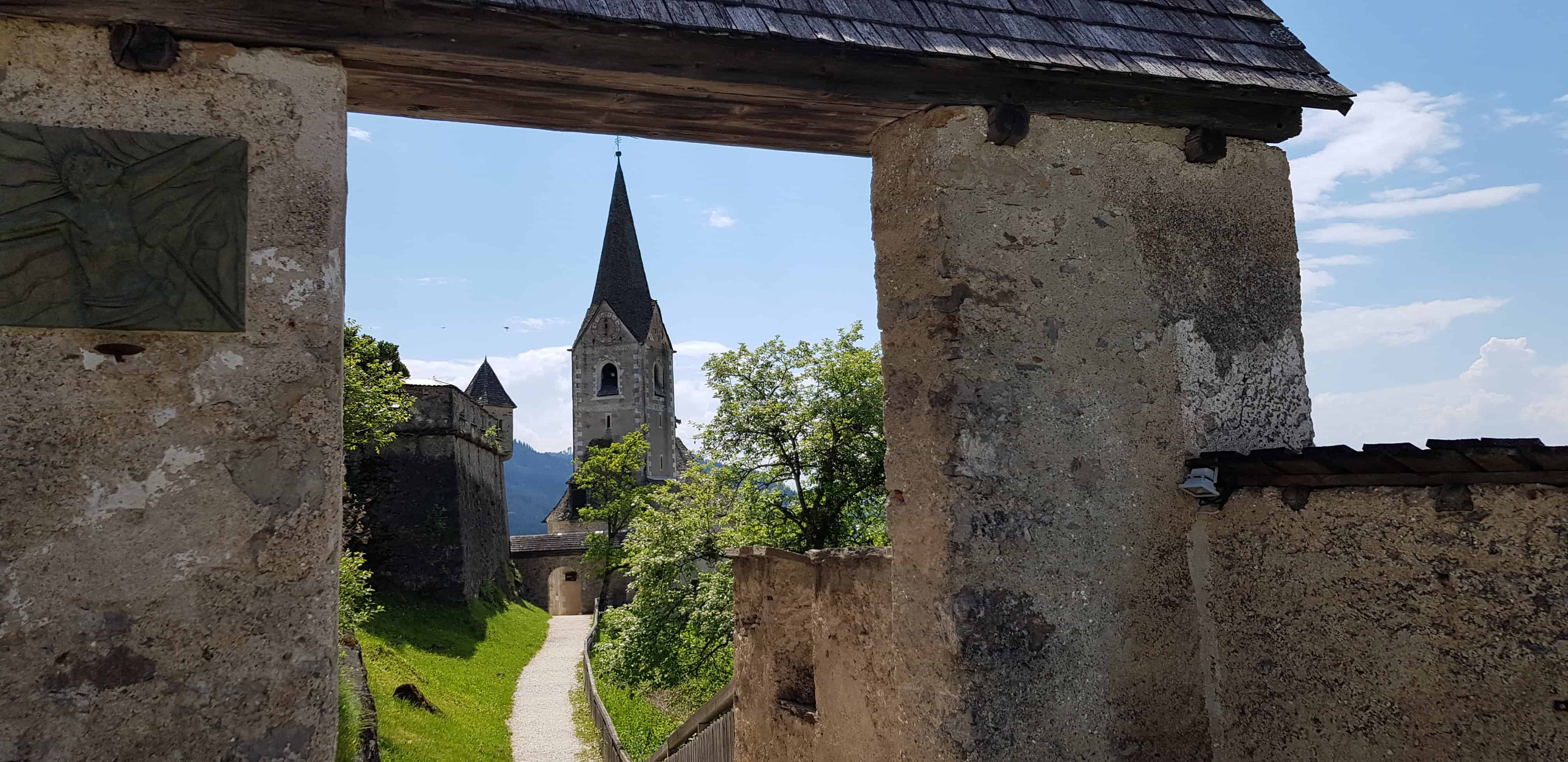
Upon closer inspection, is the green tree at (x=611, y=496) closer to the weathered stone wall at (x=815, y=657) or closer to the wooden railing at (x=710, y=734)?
the wooden railing at (x=710, y=734)

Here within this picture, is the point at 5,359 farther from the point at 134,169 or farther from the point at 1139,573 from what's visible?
the point at 1139,573

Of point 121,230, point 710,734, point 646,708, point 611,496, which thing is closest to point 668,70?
point 121,230

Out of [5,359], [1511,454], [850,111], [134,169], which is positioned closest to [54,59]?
[134,169]

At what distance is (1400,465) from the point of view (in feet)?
10.5

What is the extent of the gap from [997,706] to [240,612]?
2387 millimetres

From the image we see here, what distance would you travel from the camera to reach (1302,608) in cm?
363

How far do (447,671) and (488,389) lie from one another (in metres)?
28.0

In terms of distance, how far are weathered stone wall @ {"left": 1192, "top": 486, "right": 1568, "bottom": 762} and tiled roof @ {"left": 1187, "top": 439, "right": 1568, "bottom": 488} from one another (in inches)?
2.4

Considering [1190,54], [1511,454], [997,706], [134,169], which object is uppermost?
[1190,54]

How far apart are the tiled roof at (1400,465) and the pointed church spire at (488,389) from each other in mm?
40808

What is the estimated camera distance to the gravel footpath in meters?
13.7

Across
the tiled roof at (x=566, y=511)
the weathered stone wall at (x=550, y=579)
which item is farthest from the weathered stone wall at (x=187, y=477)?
the tiled roof at (x=566, y=511)

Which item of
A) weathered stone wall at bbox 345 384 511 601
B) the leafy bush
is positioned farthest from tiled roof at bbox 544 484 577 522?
the leafy bush

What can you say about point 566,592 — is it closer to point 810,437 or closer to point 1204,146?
point 810,437
